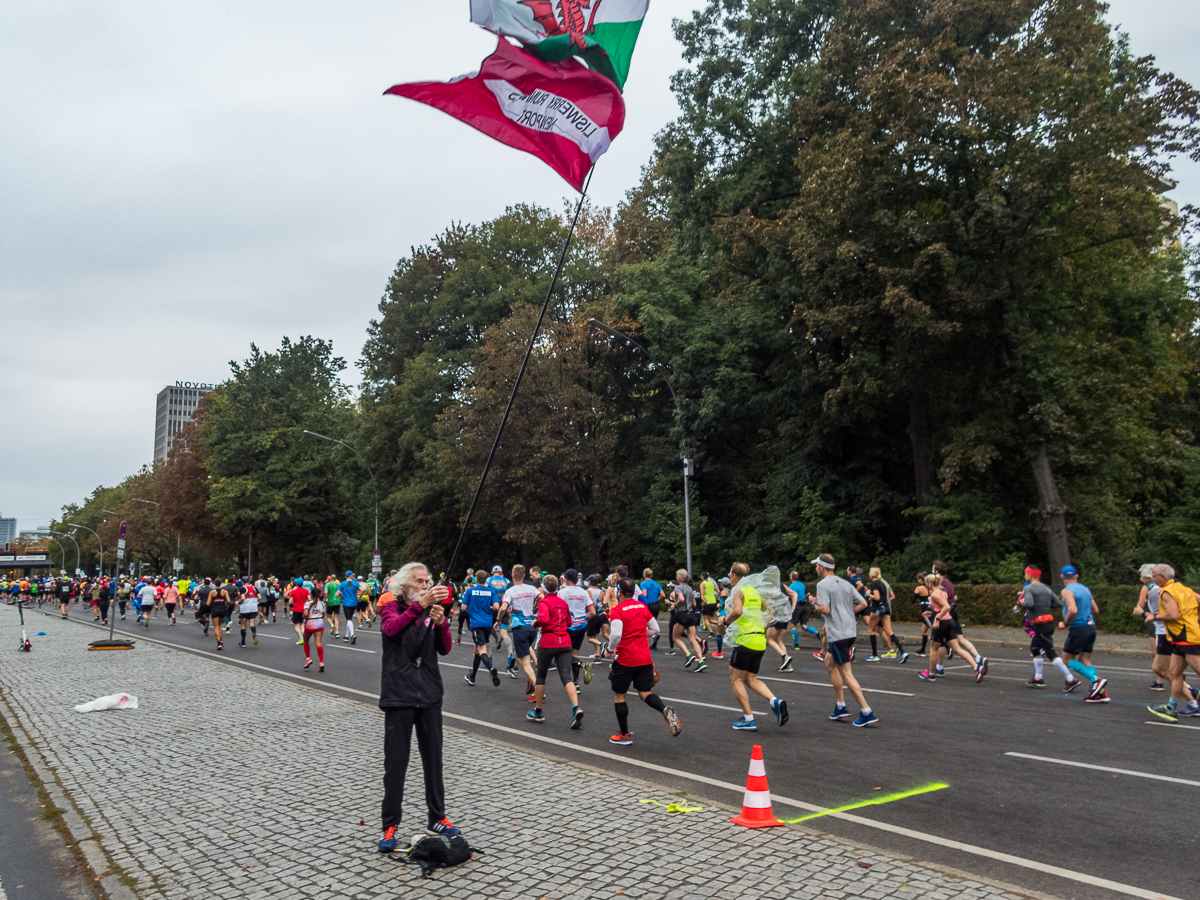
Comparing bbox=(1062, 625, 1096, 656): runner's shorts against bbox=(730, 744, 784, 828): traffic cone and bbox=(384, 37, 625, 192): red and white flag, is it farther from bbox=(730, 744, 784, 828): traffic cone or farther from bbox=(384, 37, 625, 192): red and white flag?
bbox=(384, 37, 625, 192): red and white flag

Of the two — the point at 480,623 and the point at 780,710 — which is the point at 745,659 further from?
the point at 480,623

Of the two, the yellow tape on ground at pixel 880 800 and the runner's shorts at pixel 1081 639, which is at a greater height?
the runner's shorts at pixel 1081 639

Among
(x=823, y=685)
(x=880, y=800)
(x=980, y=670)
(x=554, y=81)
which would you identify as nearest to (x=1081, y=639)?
(x=980, y=670)

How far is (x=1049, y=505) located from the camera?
2359 centimetres

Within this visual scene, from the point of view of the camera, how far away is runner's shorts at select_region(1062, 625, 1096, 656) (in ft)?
38.7

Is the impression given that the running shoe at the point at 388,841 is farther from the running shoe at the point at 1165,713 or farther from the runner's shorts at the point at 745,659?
the running shoe at the point at 1165,713

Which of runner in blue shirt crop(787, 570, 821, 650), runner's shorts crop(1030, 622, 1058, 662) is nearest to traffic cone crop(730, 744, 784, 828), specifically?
runner's shorts crop(1030, 622, 1058, 662)

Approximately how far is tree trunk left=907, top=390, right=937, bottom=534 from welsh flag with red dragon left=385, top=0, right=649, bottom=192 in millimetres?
21512

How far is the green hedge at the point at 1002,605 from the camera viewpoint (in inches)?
800

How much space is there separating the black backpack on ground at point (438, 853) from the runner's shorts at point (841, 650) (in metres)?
5.91

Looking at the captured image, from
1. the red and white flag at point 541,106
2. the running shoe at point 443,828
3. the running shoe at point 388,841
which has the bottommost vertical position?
the running shoe at point 388,841

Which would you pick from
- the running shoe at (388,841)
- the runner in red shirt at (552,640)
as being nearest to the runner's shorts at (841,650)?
the runner in red shirt at (552,640)

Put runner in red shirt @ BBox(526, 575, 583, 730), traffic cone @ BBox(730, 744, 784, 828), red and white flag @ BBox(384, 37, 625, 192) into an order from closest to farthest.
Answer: traffic cone @ BBox(730, 744, 784, 828)
red and white flag @ BBox(384, 37, 625, 192)
runner in red shirt @ BBox(526, 575, 583, 730)

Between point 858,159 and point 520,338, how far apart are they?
18.2m
